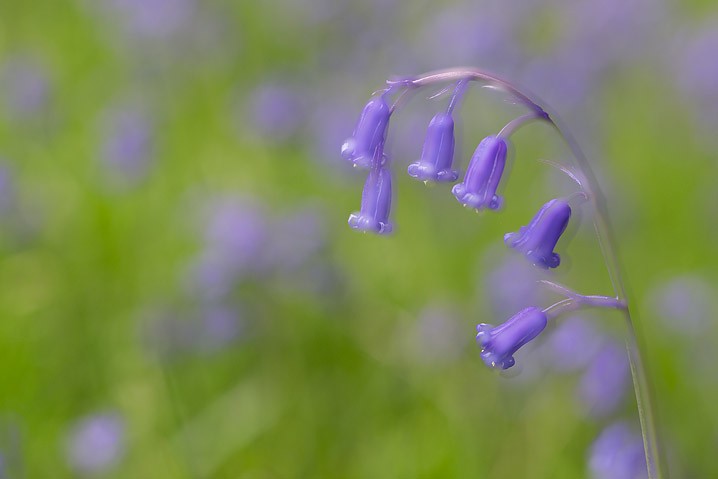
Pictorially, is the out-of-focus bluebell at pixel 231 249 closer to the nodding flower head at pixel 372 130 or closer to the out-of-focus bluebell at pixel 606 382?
the out-of-focus bluebell at pixel 606 382

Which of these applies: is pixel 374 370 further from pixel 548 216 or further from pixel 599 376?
pixel 548 216

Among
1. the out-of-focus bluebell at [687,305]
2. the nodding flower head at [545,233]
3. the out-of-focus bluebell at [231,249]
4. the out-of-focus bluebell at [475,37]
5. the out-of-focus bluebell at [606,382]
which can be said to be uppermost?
the out-of-focus bluebell at [475,37]

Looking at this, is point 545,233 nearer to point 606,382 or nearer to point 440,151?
point 440,151

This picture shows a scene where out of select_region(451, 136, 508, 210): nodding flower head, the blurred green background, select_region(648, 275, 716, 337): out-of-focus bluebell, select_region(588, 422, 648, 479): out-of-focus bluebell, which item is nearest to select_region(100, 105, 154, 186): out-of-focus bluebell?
the blurred green background

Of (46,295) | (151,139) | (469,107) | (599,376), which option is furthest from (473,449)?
(469,107)

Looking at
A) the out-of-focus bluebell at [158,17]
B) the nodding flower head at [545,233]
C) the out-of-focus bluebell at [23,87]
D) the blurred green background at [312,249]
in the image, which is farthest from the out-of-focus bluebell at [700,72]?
the nodding flower head at [545,233]

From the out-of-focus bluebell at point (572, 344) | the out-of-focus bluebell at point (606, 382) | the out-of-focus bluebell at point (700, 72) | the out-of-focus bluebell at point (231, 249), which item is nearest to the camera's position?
the out-of-focus bluebell at point (606, 382)
